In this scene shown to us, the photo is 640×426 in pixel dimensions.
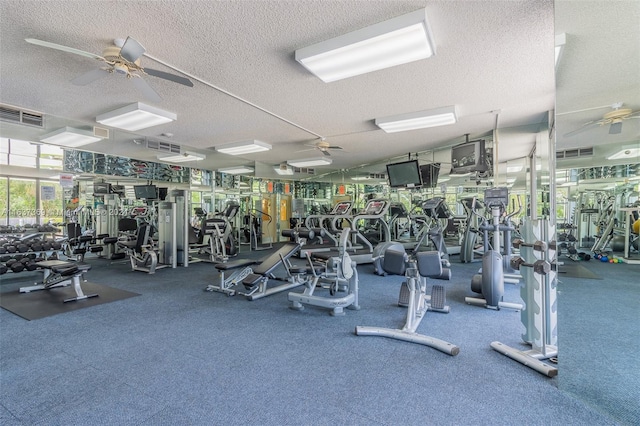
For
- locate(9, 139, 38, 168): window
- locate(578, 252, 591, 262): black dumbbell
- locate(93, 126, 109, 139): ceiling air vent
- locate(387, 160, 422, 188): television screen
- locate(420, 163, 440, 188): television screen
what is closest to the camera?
locate(578, 252, 591, 262): black dumbbell

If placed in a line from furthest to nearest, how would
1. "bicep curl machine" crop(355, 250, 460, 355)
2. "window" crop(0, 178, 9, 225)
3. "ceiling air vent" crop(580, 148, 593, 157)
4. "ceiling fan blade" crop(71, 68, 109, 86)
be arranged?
"window" crop(0, 178, 9, 225) < "ceiling fan blade" crop(71, 68, 109, 86) < "bicep curl machine" crop(355, 250, 460, 355) < "ceiling air vent" crop(580, 148, 593, 157)

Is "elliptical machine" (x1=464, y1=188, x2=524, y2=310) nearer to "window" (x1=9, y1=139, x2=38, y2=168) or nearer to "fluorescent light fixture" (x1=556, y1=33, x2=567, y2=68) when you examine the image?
"fluorescent light fixture" (x1=556, y1=33, x2=567, y2=68)

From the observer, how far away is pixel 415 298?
10.6ft

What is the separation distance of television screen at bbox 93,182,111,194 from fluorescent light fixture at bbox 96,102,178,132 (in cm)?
309

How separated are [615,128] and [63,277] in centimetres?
656

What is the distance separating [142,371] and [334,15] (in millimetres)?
3276

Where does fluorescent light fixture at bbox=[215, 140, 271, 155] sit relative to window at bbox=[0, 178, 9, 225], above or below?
above

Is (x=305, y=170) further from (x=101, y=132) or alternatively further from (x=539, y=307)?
(x=539, y=307)

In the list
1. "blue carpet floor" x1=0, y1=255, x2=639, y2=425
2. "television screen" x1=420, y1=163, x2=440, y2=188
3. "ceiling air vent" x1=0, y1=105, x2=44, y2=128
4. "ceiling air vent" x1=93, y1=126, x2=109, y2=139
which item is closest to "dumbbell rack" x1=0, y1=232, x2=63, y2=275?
"blue carpet floor" x1=0, y1=255, x2=639, y2=425

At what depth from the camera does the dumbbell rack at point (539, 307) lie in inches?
95.2

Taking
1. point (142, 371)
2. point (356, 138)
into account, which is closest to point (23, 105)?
point (142, 371)

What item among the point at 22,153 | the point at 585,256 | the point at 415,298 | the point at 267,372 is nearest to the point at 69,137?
the point at 22,153

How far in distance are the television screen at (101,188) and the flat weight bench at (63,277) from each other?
3.51 m

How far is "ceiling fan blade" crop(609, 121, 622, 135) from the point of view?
200 centimetres
